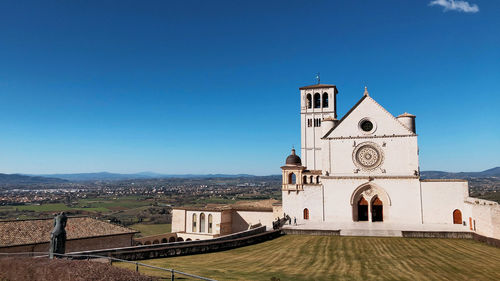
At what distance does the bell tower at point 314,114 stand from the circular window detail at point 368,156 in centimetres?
1008

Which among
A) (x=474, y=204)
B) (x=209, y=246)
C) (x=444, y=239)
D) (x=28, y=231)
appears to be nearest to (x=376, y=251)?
(x=444, y=239)

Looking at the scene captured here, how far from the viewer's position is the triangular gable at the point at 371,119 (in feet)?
129

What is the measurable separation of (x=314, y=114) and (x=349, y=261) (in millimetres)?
32315

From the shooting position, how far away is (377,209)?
39.7 meters

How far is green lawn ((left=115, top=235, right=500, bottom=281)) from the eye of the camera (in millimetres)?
16922

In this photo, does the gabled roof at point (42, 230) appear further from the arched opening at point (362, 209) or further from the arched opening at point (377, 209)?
the arched opening at point (377, 209)

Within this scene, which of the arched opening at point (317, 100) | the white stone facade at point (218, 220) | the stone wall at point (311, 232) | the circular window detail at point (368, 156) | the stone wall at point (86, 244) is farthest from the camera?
the arched opening at point (317, 100)

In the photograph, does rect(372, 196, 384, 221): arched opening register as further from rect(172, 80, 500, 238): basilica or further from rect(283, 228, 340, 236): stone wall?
rect(283, 228, 340, 236): stone wall

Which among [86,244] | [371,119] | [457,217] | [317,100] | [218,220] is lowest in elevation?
[86,244]

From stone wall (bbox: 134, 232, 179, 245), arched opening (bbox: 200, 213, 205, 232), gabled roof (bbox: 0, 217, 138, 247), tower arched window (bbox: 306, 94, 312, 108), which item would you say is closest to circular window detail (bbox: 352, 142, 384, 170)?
tower arched window (bbox: 306, 94, 312, 108)

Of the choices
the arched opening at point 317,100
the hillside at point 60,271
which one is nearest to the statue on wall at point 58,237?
the hillside at point 60,271

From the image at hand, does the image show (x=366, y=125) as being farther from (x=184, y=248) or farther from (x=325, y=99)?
(x=184, y=248)

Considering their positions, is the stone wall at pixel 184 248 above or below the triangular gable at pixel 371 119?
below

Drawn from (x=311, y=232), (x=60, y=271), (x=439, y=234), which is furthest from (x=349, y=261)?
(x=60, y=271)
